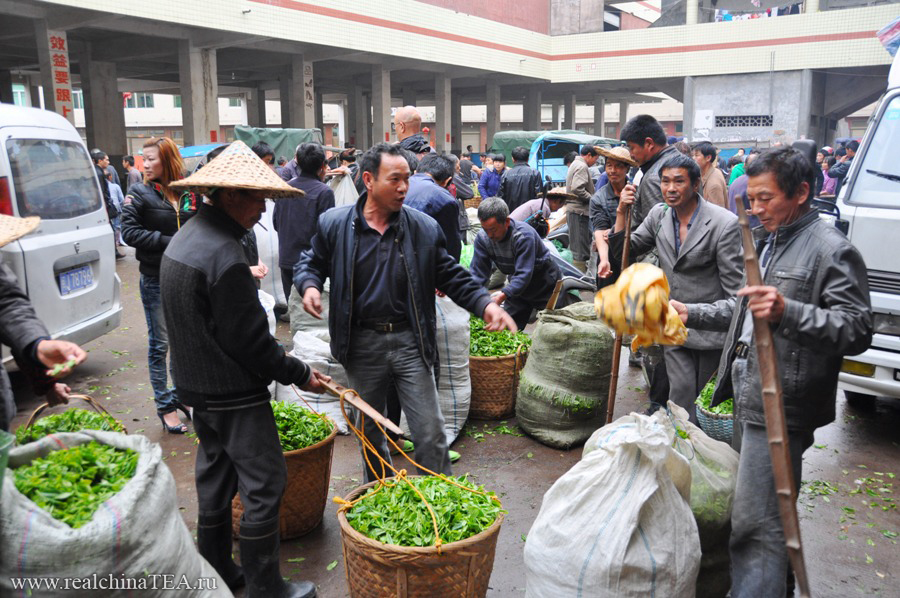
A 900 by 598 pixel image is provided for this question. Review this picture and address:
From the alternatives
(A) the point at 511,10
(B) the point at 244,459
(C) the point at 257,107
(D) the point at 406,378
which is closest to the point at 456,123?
(A) the point at 511,10

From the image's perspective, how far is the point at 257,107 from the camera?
111ft

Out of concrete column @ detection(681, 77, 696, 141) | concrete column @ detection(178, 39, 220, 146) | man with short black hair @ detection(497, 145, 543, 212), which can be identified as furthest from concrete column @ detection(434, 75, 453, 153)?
man with short black hair @ detection(497, 145, 543, 212)

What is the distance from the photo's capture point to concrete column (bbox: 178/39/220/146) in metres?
19.9

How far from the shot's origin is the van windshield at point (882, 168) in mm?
4973

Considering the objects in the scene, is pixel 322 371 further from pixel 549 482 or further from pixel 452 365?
pixel 549 482

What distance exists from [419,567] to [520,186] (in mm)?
9151

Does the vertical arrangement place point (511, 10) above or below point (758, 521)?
above

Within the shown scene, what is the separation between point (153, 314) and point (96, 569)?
322 centimetres

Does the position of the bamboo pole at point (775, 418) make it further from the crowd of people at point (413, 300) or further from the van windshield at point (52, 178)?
the van windshield at point (52, 178)

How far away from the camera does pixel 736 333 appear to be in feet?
10.1

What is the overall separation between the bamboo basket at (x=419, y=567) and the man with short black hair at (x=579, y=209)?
8.09 metres

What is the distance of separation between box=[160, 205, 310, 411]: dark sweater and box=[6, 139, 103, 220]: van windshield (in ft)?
10.8

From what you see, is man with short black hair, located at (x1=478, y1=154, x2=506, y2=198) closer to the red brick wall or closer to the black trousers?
the black trousers

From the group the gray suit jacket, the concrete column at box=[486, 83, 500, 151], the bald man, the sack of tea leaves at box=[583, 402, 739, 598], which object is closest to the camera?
the sack of tea leaves at box=[583, 402, 739, 598]
